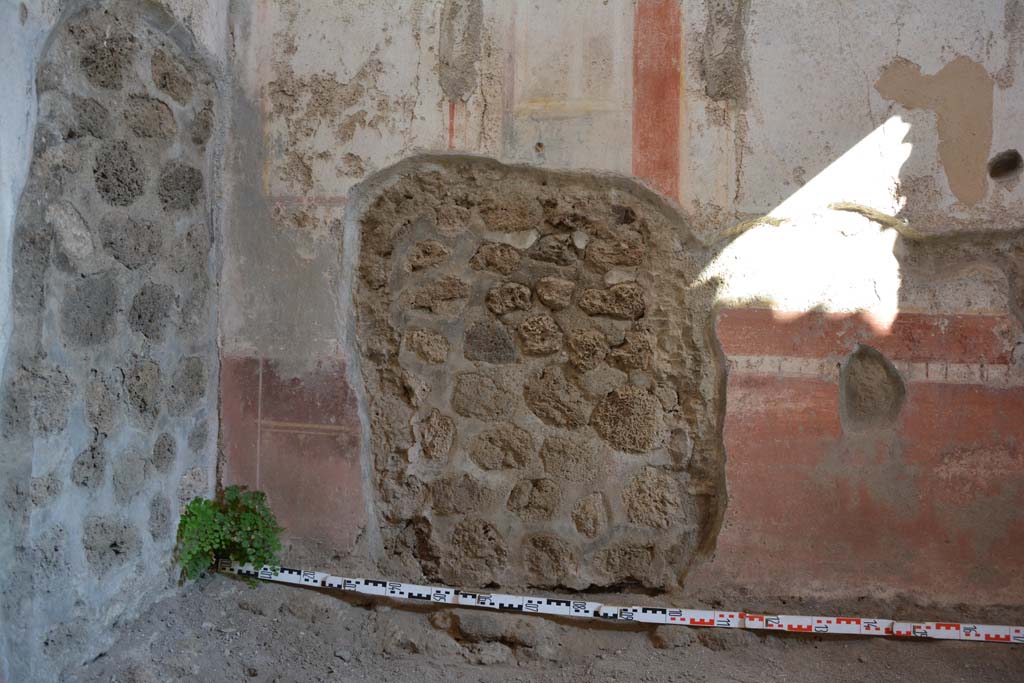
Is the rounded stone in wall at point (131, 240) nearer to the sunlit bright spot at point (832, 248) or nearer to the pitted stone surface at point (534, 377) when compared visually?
the pitted stone surface at point (534, 377)

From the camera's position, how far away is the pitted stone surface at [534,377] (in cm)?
323

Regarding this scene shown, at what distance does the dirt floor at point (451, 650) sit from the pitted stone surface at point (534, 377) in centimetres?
24

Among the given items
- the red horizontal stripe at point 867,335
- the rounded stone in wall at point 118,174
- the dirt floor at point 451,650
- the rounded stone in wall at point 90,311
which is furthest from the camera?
the red horizontal stripe at point 867,335

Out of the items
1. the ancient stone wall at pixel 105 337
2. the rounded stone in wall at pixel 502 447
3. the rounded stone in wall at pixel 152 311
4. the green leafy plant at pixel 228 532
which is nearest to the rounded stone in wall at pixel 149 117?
the ancient stone wall at pixel 105 337

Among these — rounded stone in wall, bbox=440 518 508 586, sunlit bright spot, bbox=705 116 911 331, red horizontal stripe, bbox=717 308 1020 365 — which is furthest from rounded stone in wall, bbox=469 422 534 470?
sunlit bright spot, bbox=705 116 911 331

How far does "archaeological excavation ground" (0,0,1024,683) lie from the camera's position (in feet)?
9.92

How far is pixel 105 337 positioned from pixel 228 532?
0.98 meters

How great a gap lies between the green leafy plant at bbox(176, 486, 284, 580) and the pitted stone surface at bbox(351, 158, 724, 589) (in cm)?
49

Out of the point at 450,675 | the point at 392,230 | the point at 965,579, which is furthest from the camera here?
the point at 392,230

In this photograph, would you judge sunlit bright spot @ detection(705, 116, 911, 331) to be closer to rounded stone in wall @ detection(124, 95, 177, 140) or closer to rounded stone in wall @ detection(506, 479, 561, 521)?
rounded stone in wall @ detection(506, 479, 561, 521)

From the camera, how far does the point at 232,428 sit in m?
3.41

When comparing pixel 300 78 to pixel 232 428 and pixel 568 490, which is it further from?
pixel 568 490

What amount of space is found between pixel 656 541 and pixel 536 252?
1.26m

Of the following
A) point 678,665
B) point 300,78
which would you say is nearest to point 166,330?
point 300,78
